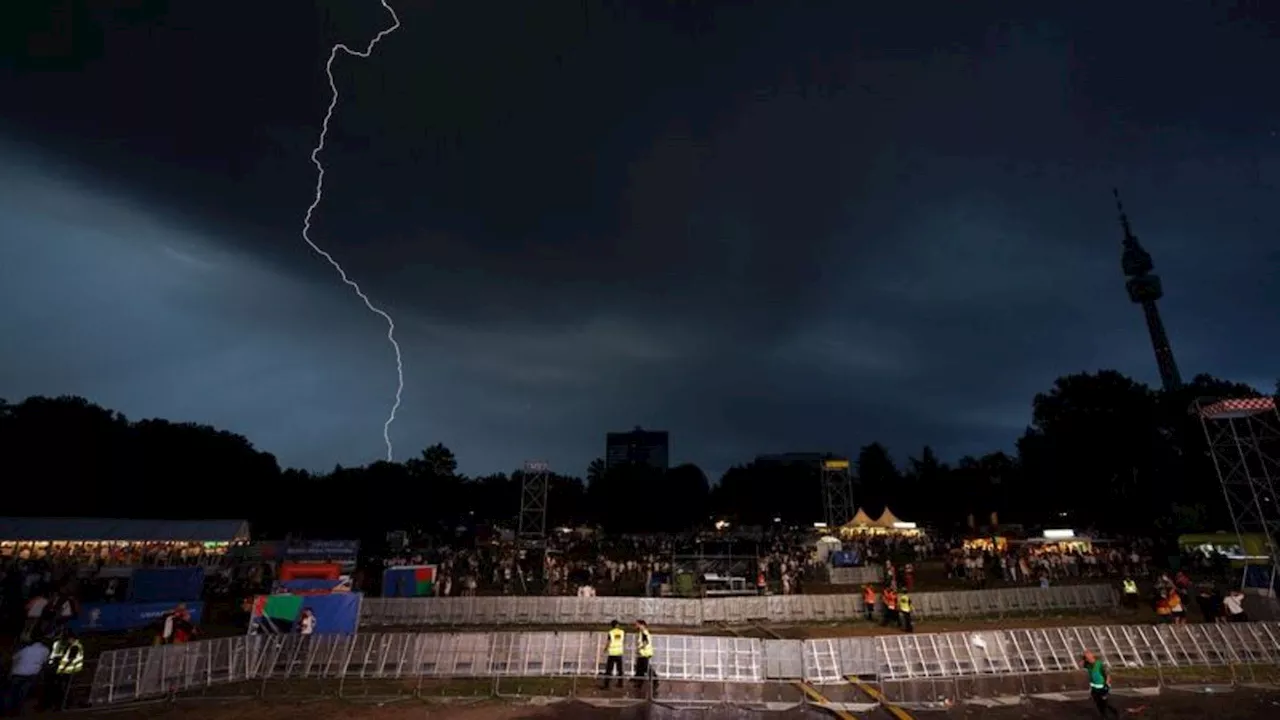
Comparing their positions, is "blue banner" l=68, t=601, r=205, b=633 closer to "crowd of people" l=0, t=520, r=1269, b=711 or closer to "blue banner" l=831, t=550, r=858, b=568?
"crowd of people" l=0, t=520, r=1269, b=711

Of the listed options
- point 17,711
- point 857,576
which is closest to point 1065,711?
point 17,711

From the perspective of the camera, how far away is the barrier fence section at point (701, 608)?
78.3ft

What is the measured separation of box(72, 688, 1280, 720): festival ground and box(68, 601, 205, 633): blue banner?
11150mm

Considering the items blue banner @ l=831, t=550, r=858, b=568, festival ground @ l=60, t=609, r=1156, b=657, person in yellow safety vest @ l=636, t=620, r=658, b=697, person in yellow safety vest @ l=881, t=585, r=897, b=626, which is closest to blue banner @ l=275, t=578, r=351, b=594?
festival ground @ l=60, t=609, r=1156, b=657

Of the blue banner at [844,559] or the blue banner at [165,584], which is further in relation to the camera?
the blue banner at [844,559]

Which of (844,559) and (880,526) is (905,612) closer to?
(844,559)

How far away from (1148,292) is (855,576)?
132772 mm

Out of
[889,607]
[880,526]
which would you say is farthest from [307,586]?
[880,526]

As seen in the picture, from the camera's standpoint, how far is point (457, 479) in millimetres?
116688

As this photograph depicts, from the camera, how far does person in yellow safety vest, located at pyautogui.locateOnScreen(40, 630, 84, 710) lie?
12.6m

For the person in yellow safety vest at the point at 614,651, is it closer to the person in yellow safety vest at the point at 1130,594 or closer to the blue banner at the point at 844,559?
the person in yellow safety vest at the point at 1130,594

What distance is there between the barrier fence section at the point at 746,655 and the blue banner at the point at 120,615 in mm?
9458

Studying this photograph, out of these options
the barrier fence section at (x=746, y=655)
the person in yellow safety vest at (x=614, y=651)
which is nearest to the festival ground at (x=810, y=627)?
the barrier fence section at (x=746, y=655)

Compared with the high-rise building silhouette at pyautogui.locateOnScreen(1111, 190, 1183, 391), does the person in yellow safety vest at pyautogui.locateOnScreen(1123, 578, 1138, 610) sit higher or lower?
lower
